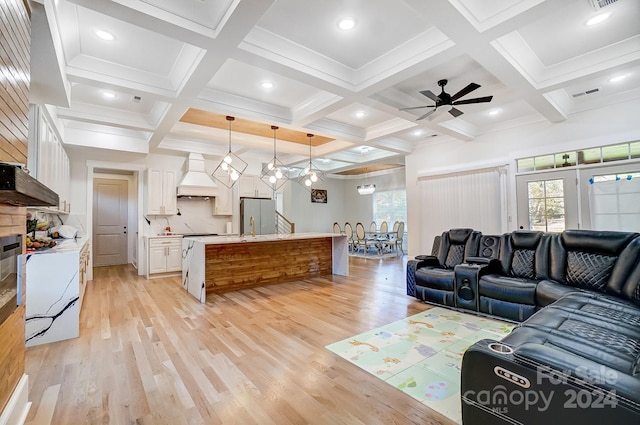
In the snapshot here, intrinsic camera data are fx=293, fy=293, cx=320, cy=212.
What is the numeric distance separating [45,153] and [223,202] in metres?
3.95

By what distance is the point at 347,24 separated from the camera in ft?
9.37

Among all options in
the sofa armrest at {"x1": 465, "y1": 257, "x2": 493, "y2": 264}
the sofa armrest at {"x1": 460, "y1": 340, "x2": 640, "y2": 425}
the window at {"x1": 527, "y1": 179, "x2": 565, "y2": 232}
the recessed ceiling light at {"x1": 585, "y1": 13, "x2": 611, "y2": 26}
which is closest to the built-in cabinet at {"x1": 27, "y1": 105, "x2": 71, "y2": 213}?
the sofa armrest at {"x1": 460, "y1": 340, "x2": 640, "y2": 425}

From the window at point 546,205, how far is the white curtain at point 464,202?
470 mm

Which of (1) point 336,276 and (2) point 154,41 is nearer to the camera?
(2) point 154,41

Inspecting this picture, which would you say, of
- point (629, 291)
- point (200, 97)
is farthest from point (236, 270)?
point (629, 291)

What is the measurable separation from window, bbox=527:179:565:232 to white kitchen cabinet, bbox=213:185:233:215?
663 cm

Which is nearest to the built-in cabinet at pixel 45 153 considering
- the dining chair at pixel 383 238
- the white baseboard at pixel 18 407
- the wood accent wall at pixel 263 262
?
the wood accent wall at pixel 263 262

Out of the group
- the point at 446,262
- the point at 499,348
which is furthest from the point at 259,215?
the point at 499,348

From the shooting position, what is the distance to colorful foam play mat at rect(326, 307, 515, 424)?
6.91 feet

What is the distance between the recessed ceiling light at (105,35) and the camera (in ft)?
9.42

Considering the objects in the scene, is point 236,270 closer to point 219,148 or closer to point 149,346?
point 149,346

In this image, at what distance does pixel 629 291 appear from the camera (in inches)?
110

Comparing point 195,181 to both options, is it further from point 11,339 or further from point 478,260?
point 478,260

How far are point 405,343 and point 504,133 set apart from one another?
511 cm
